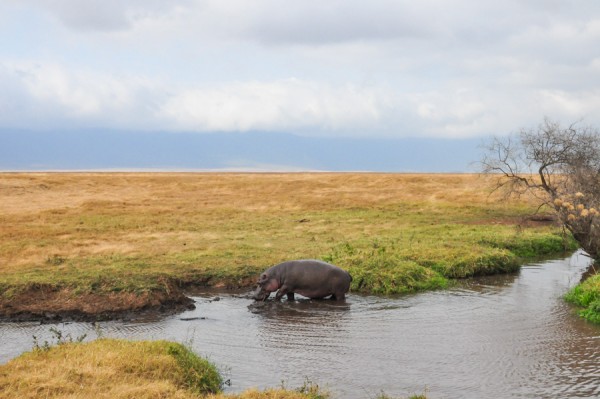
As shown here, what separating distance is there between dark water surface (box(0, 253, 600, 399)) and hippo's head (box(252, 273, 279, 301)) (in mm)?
331

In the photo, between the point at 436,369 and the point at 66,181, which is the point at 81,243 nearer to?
the point at 436,369

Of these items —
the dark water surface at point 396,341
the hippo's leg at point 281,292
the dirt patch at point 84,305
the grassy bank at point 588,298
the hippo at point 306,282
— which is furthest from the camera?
the hippo's leg at point 281,292

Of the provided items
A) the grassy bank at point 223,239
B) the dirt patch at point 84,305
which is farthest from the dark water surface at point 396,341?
the grassy bank at point 223,239

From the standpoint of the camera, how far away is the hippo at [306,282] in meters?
Answer: 19.4

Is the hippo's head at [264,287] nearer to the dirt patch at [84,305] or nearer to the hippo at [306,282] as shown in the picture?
the hippo at [306,282]

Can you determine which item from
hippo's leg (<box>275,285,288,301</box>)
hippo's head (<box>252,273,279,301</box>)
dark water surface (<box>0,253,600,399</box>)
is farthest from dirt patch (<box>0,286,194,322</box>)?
hippo's leg (<box>275,285,288,301</box>)

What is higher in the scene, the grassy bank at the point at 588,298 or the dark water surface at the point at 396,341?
the grassy bank at the point at 588,298

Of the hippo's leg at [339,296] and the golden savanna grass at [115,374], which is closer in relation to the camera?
the golden savanna grass at [115,374]

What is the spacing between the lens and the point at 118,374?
449 inches

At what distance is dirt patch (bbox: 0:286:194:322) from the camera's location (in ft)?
57.9

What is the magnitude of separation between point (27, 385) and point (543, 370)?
9691 mm

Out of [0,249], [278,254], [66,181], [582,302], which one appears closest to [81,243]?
[0,249]

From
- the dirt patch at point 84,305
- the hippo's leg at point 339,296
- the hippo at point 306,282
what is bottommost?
the dirt patch at point 84,305

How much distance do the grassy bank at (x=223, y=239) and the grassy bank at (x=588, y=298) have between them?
428 cm
